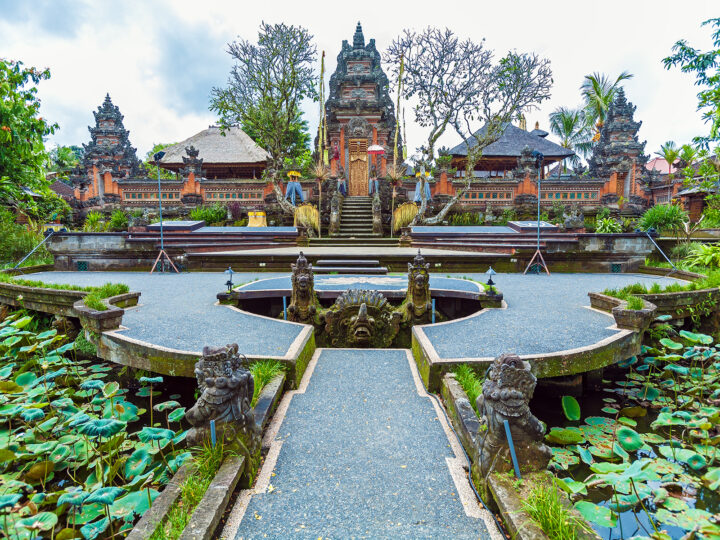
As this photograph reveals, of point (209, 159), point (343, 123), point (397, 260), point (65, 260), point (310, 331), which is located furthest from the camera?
point (209, 159)

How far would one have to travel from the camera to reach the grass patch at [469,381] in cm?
324

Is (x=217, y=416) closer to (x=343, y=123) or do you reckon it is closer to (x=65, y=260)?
(x=65, y=260)

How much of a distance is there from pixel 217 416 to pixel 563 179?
1979cm

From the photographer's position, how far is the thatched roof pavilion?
22.7 metres

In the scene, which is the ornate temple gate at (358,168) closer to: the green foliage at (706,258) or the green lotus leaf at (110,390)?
Answer: the green foliage at (706,258)

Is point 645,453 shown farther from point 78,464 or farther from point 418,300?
point 78,464

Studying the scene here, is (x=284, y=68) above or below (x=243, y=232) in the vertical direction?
above

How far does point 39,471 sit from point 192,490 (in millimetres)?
1534

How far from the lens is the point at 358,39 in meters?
21.6

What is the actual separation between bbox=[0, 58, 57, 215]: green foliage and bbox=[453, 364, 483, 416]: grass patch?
10.4m

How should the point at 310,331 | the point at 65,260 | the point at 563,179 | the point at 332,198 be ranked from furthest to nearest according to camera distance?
the point at 563,179 → the point at 332,198 → the point at 65,260 → the point at 310,331

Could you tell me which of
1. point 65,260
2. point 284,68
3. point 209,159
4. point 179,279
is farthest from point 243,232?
point 209,159

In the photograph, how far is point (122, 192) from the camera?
18.3 m

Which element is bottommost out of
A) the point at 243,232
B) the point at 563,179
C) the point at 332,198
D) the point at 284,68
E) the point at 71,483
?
the point at 71,483
